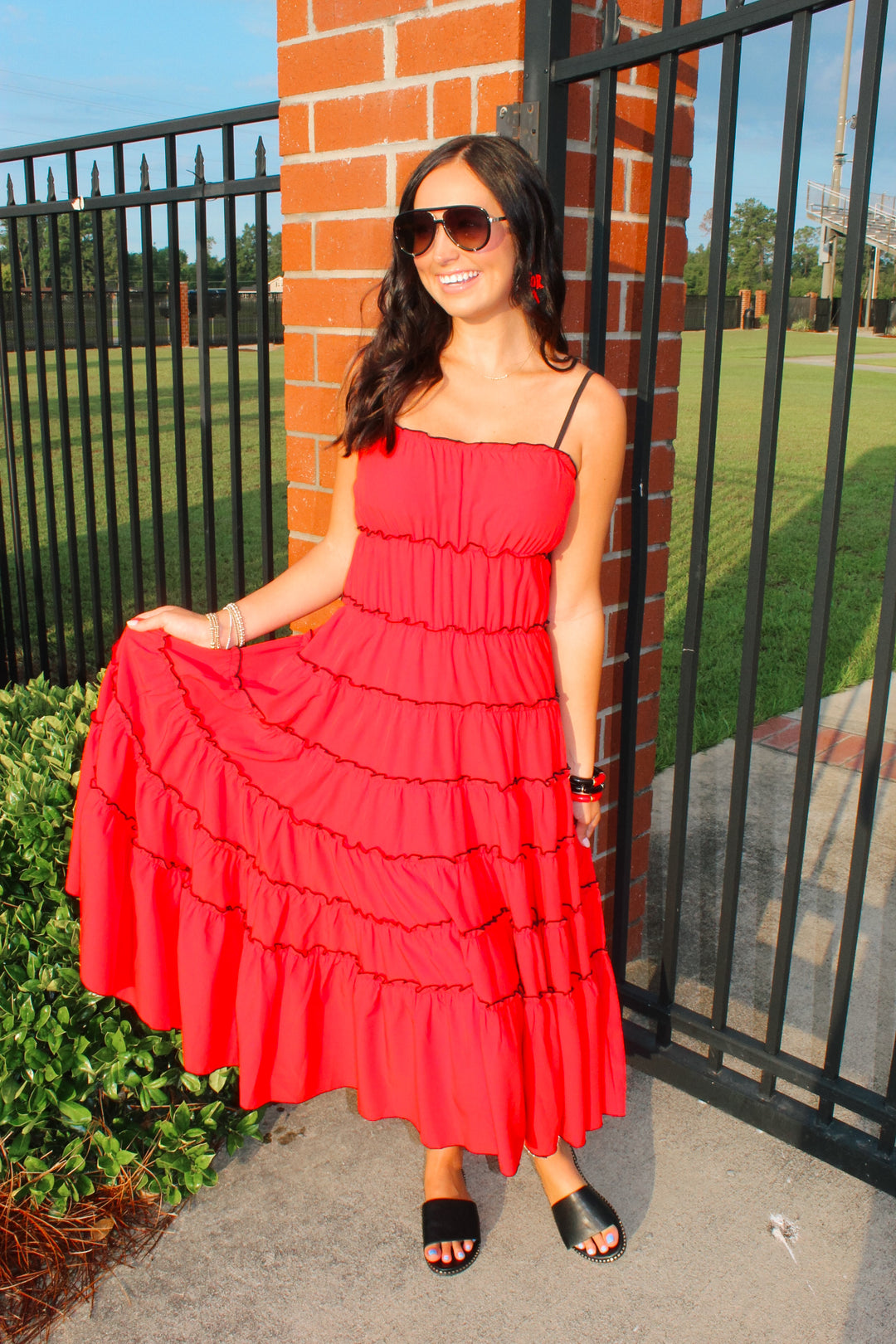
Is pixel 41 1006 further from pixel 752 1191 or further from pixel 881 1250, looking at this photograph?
pixel 881 1250

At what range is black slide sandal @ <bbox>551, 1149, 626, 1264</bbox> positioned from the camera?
2.10m

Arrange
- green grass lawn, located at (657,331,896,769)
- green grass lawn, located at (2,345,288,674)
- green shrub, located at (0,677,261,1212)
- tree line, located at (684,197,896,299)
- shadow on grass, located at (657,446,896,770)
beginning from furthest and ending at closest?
tree line, located at (684,197,896,299)
green grass lawn, located at (2,345,288,674)
green grass lawn, located at (657,331,896,769)
shadow on grass, located at (657,446,896,770)
green shrub, located at (0,677,261,1212)

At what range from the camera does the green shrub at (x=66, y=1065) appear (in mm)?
2133

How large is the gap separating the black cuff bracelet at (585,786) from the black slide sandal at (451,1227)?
855 millimetres

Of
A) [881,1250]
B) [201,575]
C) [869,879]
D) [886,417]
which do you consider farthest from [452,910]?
[886,417]

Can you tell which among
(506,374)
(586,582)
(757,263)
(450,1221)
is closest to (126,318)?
(506,374)

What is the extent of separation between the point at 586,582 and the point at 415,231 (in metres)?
0.74

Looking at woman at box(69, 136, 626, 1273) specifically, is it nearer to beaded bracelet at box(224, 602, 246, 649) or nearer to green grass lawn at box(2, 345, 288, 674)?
beaded bracelet at box(224, 602, 246, 649)

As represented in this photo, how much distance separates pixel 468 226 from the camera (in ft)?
6.28

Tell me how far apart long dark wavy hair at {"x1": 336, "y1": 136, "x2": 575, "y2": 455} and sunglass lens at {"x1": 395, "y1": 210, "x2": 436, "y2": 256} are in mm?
64

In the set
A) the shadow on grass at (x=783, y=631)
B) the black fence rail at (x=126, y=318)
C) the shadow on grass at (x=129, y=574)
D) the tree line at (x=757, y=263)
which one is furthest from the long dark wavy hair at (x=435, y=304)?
the tree line at (x=757, y=263)

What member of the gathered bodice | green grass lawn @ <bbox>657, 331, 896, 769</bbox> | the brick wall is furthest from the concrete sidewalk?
green grass lawn @ <bbox>657, 331, 896, 769</bbox>

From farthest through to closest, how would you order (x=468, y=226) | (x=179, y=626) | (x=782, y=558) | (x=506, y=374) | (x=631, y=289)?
(x=782, y=558)
(x=631, y=289)
(x=179, y=626)
(x=506, y=374)
(x=468, y=226)

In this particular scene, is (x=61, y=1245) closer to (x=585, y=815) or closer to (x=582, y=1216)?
(x=582, y=1216)
